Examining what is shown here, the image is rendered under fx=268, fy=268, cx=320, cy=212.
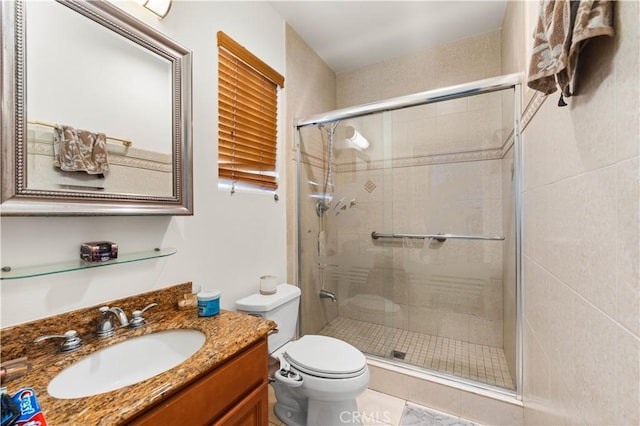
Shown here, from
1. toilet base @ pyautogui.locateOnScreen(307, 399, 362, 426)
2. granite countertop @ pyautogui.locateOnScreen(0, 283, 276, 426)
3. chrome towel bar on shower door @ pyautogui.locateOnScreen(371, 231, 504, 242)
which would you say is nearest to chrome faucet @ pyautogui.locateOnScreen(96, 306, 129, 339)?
granite countertop @ pyautogui.locateOnScreen(0, 283, 276, 426)

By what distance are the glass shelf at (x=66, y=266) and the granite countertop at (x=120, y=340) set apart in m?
0.16

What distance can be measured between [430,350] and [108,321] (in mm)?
1964

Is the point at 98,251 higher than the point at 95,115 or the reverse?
the reverse

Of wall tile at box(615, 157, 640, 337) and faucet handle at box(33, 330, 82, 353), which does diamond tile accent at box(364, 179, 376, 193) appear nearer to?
wall tile at box(615, 157, 640, 337)

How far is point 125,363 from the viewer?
90cm

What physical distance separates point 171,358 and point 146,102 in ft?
3.28

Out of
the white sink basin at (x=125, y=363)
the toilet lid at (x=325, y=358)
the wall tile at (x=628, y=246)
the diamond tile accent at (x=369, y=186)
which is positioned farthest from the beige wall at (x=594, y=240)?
the diamond tile accent at (x=369, y=186)

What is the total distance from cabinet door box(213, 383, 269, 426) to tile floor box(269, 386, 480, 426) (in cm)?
65

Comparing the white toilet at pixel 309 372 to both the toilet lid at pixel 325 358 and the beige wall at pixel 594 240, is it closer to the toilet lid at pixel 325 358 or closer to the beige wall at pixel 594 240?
the toilet lid at pixel 325 358

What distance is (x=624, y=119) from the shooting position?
1.67 feet

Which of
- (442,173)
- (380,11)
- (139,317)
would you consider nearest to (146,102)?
(139,317)

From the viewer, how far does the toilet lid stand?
1.26 m

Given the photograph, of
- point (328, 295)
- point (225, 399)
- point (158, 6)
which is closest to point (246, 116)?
point (158, 6)

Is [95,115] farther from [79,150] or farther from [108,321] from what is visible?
[108,321]
